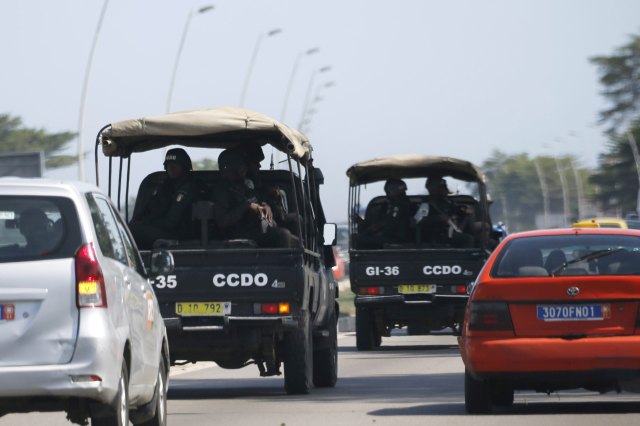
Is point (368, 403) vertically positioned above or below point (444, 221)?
below

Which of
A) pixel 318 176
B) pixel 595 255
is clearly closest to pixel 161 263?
pixel 595 255

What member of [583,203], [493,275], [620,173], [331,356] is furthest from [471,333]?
Result: [583,203]

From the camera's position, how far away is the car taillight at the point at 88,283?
9289 mm

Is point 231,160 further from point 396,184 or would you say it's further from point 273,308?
point 396,184

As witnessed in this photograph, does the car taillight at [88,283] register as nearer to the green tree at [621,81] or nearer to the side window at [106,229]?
the side window at [106,229]

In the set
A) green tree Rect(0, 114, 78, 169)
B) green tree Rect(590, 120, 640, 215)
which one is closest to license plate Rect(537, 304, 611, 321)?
green tree Rect(0, 114, 78, 169)

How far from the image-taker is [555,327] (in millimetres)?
12398

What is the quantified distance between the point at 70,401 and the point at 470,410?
4.54 meters

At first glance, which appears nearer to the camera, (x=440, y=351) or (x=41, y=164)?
(x=440, y=351)

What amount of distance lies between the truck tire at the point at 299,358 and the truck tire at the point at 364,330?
9.26 metres

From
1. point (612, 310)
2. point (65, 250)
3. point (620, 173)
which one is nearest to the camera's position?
point (65, 250)

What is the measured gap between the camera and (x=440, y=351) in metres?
25.6

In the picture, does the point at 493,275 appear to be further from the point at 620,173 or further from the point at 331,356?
the point at 620,173

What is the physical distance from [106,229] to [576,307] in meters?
3.80
